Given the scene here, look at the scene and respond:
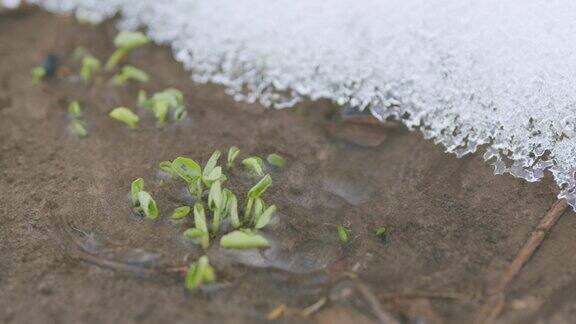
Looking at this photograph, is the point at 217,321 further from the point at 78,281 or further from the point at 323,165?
the point at 323,165

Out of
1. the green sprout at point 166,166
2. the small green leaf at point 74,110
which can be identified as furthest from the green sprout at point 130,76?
the green sprout at point 166,166

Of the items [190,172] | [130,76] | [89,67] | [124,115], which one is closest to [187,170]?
[190,172]

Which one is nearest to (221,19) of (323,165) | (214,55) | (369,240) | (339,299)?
(214,55)

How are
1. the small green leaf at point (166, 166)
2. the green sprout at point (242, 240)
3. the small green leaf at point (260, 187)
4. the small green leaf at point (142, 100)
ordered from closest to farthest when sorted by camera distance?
the green sprout at point (242, 240) → the small green leaf at point (260, 187) → the small green leaf at point (166, 166) → the small green leaf at point (142, 100)

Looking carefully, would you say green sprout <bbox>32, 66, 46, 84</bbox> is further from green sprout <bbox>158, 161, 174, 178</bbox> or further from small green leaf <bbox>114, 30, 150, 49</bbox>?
green sprout <bbox>158, 161, 174, 178</bbox>

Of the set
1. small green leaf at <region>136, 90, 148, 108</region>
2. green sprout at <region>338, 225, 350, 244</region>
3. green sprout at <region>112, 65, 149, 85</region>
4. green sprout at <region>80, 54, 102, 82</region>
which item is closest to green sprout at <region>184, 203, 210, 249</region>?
green sprout at <region>338, 225, 350, 244</region>

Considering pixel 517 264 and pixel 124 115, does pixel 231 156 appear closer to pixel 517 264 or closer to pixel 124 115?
pixel 124 115

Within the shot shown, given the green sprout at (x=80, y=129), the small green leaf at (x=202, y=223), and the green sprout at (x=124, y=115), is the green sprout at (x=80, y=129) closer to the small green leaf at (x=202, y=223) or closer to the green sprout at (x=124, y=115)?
the green sprout at (x=124, y=115)
